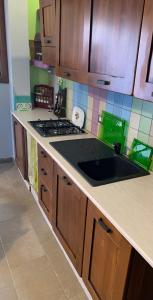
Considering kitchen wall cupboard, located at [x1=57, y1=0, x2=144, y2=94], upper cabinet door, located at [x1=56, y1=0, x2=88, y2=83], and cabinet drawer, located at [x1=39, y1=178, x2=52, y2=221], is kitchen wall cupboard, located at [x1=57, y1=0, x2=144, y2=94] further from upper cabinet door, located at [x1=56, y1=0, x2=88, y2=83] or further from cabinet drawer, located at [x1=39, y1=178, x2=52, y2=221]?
cabinet drawer, located at [x1=39, y1=178, x2=52, y2=221]

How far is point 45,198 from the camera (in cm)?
212

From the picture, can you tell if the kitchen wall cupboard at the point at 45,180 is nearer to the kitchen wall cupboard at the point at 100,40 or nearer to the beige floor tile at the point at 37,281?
the beige floor tile at the point at 37,281

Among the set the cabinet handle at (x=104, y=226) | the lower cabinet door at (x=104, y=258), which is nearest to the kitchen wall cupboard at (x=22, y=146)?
the lower cabinet door at (x=104, y=258)

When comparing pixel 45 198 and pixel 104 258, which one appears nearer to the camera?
pixel 104 258

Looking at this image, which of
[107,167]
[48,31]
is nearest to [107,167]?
[107,167]

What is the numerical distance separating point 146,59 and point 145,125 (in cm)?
57

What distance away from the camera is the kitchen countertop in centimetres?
96

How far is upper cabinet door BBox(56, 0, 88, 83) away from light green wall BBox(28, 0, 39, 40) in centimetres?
104

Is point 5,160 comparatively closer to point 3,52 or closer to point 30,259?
point 3,52

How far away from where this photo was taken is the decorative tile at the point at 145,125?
153 centimetres

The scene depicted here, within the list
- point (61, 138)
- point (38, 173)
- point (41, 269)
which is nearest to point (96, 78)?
point (61, 138)

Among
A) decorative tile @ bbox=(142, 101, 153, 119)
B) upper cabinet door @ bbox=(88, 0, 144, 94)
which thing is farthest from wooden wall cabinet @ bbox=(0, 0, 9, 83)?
decorative tile @ bbox=(142, 101, 153, 119)

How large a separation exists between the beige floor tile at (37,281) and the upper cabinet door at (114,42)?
1.39 m

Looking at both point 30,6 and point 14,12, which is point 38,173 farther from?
point 30,6
